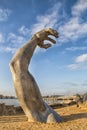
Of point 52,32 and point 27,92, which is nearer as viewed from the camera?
point 27,92

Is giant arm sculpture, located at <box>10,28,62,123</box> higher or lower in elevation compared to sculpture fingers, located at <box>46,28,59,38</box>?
lower

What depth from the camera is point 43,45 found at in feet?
49.4

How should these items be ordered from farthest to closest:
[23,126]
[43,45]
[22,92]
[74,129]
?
1. [43,45]
2. [22,92]
3. [23,126]
4. [74,129]

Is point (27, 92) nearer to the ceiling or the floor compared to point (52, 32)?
nearer to the floor

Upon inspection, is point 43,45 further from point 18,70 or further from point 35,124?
point 35,124

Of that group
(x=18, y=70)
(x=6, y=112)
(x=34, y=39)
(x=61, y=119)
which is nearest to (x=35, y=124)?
(x=61, y=119)

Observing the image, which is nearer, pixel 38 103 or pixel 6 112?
pixel 38 103

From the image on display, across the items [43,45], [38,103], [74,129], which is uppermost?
[43,45]

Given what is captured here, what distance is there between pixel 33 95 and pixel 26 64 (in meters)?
1.58

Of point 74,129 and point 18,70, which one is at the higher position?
point 18,70

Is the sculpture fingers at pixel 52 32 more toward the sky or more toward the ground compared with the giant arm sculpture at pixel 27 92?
more toward the sky

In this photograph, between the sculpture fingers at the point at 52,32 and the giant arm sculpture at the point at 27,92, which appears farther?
the sculpture fingers at the point at 52,32

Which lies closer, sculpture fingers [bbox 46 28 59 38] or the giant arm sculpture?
the giant arm sculpture

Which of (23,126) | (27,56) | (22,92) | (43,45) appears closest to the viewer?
(23,126)
